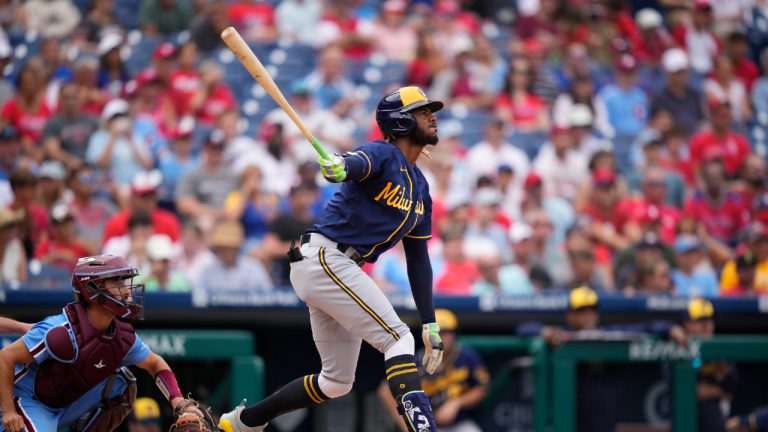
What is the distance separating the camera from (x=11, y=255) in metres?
8.81

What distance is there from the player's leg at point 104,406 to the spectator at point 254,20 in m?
6.99

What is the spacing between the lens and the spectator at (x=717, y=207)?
464 inches

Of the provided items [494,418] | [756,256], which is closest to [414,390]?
[494,418]

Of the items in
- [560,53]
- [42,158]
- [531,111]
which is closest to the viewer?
[42,158]

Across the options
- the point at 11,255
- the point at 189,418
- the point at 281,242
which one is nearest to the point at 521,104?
the point at 281,242

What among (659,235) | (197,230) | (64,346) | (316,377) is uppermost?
(64,346)

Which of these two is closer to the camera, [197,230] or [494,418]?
[494,418]

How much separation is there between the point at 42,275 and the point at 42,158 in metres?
1.90

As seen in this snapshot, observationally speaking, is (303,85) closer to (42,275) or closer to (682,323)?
(42,275)

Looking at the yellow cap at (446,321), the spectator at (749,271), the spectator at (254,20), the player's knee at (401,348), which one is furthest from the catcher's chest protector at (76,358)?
the spectator at (254,20)

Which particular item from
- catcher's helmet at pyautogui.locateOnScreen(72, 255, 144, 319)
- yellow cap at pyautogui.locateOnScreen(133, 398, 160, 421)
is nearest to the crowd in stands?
yellow cap at pyautogui.locateOnScreen(133, 398, 160, 421)

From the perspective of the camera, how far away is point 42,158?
34.0ft

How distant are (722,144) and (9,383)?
9.28 metres

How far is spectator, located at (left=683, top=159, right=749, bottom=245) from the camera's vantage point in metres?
11.8
